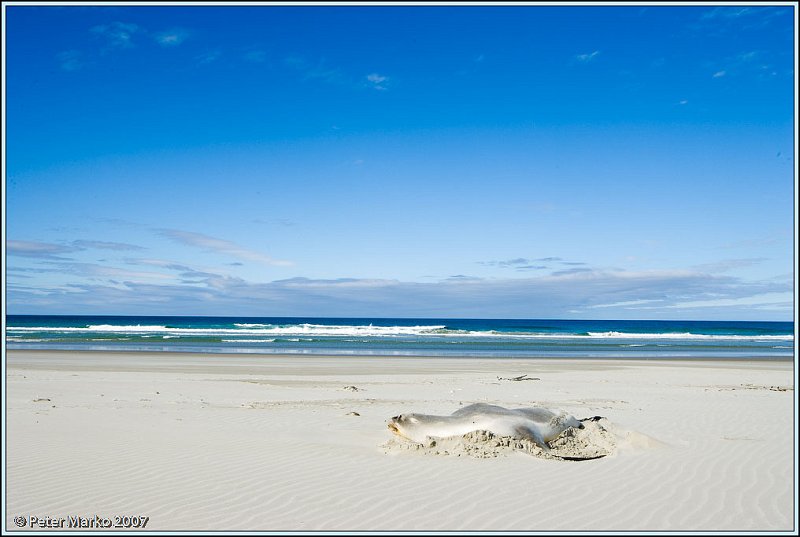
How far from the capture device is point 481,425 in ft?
29.1

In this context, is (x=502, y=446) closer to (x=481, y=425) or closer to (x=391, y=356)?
(x=481, y=425)

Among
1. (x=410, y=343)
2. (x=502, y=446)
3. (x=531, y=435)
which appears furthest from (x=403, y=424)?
(x=410, y=343)

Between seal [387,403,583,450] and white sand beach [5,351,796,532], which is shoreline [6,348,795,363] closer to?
white sand beach [5,351,796,532]

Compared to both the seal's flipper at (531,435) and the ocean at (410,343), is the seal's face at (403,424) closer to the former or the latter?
the seal's flipper at (531,435)

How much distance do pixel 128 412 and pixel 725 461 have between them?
10846 millimetres

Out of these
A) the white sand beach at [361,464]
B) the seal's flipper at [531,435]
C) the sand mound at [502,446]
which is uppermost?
the seal's flipper at [531,435]

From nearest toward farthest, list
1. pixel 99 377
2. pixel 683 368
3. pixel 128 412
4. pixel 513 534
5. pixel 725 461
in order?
pixel 513 534
pixel 725 461
pixel 128 412
pixel 99 377
pixel 683 368

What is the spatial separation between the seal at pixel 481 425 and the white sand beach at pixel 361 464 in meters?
0.44

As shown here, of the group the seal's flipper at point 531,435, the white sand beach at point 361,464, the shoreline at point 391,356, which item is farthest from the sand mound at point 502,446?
the shoreline at point 391,356

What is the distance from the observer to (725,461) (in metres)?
8.40

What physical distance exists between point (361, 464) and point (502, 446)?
2.08 meters

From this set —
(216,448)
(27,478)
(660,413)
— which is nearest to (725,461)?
(660,413)

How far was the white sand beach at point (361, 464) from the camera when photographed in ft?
19.9

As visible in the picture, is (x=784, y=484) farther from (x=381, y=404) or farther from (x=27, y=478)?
(x=27, y=478)
